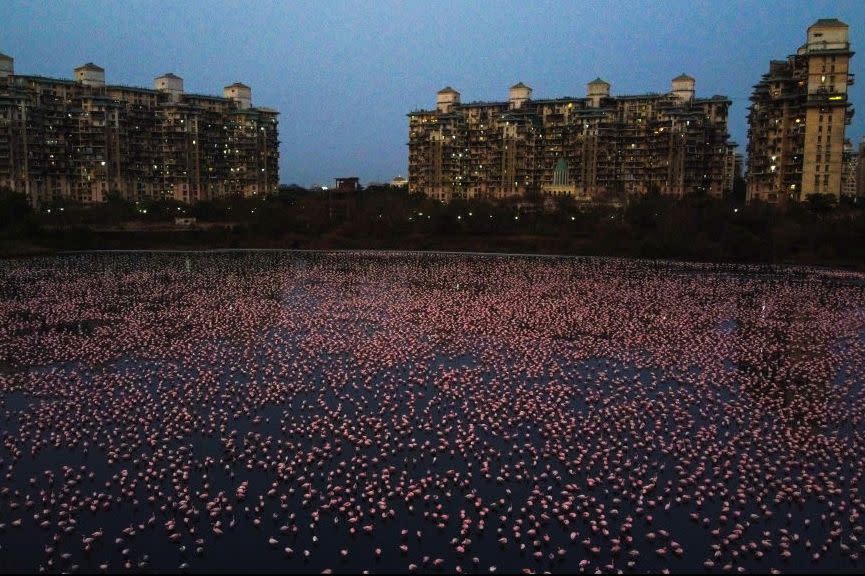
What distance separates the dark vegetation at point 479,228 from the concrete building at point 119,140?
22.3 m

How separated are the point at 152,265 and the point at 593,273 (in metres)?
35.3

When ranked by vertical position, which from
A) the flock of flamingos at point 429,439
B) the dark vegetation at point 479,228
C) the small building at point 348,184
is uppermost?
the small building at point 348,184

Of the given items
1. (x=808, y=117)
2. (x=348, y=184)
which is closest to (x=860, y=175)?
(x=808, y=117)

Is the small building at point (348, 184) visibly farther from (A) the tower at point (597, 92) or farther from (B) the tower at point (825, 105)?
(B) the tower at point (825, 105)

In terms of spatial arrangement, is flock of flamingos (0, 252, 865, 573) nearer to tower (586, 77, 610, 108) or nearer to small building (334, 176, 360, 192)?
small building (334, 176, 360, 192)

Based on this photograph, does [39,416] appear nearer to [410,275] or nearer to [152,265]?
[410,275]

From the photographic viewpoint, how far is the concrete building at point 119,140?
105438 mm

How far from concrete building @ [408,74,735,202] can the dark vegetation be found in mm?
28827

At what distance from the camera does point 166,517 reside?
13.2 meters

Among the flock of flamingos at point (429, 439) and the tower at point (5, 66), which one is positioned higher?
the tower at point (5, 66)

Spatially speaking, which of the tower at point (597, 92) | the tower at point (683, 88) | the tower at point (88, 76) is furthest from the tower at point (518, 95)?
the tower at point (88, 76)

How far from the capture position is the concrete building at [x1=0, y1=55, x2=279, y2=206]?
4151 inches

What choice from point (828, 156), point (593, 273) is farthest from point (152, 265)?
point (828, 156)

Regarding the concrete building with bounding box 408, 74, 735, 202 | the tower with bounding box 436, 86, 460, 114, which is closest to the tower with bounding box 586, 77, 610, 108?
the concrete building with bounding box 408, 74, 735, 202
